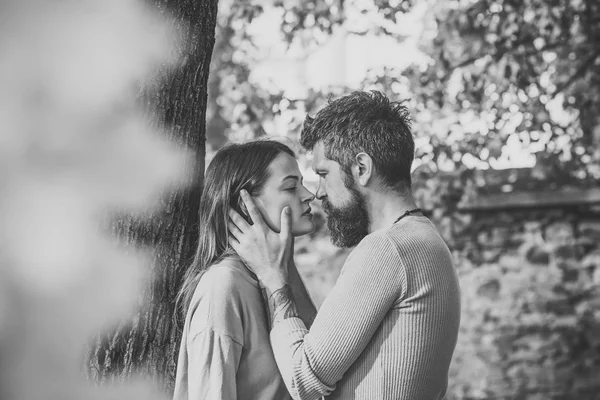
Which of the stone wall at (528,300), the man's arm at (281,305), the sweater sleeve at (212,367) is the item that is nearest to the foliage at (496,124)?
the stone wall at (528,300)

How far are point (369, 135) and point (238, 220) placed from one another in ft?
1.54

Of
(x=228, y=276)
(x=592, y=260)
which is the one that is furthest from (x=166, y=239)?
(x=592, y=260)

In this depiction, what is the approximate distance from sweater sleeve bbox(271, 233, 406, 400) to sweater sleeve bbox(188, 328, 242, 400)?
130 millimetres

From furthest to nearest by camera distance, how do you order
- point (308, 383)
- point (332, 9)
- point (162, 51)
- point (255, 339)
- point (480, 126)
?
point (332, 9) → point (480, 126) → point (162, 51) → point (255, 339) → point (308, 383)

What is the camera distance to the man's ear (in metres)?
2.75

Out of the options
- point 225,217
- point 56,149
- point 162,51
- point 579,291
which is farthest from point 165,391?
point 579,291

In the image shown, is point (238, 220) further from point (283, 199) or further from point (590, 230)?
point (590, 230)

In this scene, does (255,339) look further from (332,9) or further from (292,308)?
(332,9)

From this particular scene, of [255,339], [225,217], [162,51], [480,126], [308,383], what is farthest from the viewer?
[480,126]

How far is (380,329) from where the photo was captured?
252cm

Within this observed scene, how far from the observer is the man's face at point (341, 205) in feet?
9.11

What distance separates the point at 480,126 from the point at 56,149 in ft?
12.9

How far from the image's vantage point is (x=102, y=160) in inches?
117

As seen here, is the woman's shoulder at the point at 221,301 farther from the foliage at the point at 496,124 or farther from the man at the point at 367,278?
the foliage at the point at 496,124
